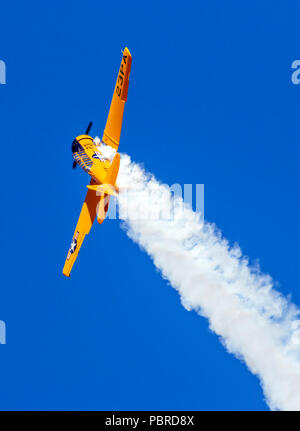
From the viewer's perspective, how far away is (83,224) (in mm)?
50719

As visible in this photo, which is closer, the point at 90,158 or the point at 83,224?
the point at 90,158

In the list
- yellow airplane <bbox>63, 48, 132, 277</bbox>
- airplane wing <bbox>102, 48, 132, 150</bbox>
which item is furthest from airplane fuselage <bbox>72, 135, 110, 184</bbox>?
airplane wing <bbox>102, 48, 132, 150</bbox>

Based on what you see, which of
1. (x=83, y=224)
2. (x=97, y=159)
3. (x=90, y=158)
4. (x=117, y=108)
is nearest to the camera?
(x=97, y=159)

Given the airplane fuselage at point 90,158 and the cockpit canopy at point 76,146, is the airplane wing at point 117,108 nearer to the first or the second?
the airplane fuselage at point 90,158

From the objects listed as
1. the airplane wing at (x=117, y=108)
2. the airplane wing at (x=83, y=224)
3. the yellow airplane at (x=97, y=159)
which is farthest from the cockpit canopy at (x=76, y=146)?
the airplane wing at (x=83, y=224)

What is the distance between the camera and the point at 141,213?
50031 millimetres

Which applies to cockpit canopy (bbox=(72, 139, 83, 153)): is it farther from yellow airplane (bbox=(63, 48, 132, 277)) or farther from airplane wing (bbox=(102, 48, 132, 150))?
airplane wing (bbox=(102, 48, 132, 150))

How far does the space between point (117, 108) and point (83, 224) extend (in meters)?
→ 6.80

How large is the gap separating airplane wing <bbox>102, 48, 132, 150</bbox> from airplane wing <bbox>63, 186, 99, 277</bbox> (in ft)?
10.4

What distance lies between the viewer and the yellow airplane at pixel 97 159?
4846cm

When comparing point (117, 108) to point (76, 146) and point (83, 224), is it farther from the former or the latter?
point (83, 224)

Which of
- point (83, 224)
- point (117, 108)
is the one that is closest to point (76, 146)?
point (117, 108)

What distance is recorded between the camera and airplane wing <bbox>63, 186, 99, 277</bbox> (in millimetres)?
50469
